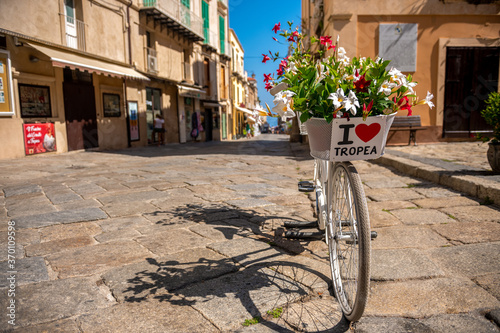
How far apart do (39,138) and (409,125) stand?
10.1 meters

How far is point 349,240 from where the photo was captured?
177 centimetres

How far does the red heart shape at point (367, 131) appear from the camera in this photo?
66.6 inches

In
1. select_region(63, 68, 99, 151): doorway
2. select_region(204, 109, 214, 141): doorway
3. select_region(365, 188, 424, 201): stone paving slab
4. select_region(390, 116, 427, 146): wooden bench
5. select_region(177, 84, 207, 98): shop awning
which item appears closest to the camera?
select_region(365, 188, 424, 201): stone paving slab

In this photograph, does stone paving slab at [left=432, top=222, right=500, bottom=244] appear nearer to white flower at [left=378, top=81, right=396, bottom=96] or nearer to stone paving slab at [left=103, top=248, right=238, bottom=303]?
white flower at [left=378, top=81, right=396, bottom=96]

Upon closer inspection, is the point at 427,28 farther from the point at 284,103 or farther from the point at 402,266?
the point at 284,103

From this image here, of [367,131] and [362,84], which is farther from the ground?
[362,84]

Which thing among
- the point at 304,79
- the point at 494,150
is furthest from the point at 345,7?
the point at 304,79

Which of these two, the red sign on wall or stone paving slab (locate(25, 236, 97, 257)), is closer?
stone paving slab (locate(25, 236, 97, 257))

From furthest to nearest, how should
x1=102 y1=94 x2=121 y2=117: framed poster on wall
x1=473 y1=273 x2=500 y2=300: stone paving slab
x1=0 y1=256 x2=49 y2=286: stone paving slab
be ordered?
1. x1=102 y1=94 x2=121 y2=117: framed poster on wall
2. x1=0 y1=256 x2=49 y2=286: stone paving slab
3. x1=473 y1=273 x2=500 y2=300: stone paving slab

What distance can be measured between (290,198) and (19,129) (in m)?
8.20

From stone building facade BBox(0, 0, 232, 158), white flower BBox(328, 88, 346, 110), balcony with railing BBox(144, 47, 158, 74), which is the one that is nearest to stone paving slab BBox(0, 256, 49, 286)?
white flower BBox(328, 88, 346, 110)

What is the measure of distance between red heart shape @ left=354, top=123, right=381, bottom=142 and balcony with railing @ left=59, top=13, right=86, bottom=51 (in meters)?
11.3

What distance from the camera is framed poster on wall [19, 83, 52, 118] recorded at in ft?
30.7

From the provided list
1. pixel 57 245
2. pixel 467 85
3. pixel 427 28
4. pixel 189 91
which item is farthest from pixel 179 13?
pixel 57 245
